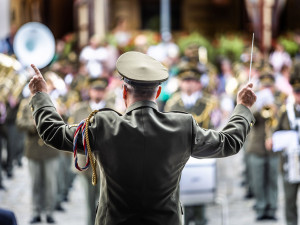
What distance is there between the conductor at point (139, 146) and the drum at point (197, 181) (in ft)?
10.7

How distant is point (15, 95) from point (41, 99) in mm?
8397

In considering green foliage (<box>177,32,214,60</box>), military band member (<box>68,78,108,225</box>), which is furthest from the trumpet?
green foliage (<box>177,32,214,60</box>)

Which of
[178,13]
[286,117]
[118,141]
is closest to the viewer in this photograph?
[118,141]

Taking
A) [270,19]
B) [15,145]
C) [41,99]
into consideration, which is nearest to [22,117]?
[15,145]

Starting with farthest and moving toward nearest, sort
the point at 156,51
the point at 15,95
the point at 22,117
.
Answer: the point at 156,51, the point at 15,95, the point at 22,117

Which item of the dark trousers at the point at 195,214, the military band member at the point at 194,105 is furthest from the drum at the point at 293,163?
the dark trousers at the point at 195,214

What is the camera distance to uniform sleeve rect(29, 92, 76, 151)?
3531 mm

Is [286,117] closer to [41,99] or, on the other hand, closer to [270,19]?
[41,99]

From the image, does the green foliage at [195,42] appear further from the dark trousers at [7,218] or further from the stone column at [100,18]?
the dark trousers at [7,218]

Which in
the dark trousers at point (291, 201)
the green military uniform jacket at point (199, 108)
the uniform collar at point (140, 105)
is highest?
the green military uniform jacket at point (199, 108)

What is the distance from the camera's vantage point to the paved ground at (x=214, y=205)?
890 cm

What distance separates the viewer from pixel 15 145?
12.3 m

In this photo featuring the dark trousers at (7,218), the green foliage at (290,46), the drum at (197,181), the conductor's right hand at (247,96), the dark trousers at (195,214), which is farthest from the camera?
the green foliage at (290,46)

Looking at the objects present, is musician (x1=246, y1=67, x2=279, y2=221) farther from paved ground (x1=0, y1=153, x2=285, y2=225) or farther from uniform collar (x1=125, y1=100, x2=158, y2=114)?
uniform collar (x1=125, y1=100, x2=158, y2=114)
